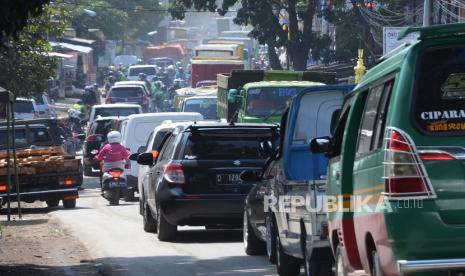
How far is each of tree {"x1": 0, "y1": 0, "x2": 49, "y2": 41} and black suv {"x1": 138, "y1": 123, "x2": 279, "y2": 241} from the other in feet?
11.3

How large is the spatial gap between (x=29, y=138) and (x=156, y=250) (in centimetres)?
1271

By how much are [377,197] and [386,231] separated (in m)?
0.31

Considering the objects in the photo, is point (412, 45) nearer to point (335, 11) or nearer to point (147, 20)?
point (335, 11)

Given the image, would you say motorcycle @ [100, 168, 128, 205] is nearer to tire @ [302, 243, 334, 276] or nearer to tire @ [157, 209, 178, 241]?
tire @ [157, 209, 178, 241]

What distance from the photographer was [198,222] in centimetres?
1639

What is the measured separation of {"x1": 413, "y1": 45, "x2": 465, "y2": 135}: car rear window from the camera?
766 centimetres

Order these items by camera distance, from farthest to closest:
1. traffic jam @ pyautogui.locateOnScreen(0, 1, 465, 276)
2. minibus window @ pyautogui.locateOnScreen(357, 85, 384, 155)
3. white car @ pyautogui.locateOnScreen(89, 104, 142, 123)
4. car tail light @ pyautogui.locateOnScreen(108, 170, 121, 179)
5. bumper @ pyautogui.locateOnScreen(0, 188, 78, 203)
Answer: white car @ pyautogui.locateOnScreen(89, 104, 142, 123) < car tail light @ pyautogui.locateOnScreen(108, 170, 121, 179) < bumper @ pyautogui.locateOnScreen(0, 188, 78, 203) < minibus window @ pyautogui.locateOnScreen(357, 85, 384, 155) < traffic jam @ pyautogui.locateOnScreen(0, 1, 465, 276)

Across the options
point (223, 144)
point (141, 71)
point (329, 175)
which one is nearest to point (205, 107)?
point (223, 144)

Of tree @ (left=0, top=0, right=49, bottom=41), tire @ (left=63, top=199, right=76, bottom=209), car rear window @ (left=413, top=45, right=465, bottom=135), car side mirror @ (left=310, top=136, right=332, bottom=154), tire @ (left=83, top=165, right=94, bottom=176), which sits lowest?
tire @ (left=83, top=165, right=94, bottom=176)

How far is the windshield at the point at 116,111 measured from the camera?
4012 centimetres

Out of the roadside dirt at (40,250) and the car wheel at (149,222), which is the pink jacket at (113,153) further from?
the car wheel at (149,222)

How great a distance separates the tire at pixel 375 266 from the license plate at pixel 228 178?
7.96 meters

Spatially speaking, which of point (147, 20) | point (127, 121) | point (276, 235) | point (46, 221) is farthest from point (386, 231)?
point (147, 20)

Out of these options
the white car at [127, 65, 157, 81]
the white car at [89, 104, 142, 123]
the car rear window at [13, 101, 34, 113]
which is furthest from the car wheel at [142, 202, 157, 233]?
the white car at [127, 65, 157, 81]
